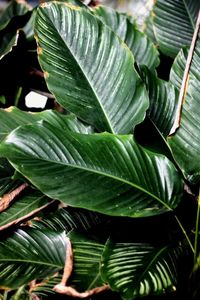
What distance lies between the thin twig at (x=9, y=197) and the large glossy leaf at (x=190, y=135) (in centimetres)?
42

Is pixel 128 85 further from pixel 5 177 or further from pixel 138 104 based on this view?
pixel 5 177

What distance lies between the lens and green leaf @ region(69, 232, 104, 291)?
0.83 meters

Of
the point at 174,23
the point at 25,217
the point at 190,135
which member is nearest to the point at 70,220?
the point at 25,217

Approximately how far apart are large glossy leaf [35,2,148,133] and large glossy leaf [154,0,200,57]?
13.5 inches

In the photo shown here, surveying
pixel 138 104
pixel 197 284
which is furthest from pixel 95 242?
pixel 138 104

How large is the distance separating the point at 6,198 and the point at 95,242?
0.28 meters

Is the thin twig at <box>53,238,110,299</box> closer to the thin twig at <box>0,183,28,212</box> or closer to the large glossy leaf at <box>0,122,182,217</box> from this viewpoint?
the large glossy leaf at <box>0,122,182,217</box>

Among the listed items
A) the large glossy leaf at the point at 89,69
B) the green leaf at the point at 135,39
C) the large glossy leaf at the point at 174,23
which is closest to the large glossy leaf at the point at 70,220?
the large glossy leaf at the point at 89,69

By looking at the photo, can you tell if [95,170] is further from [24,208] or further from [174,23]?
[174,23]

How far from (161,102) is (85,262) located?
20.0 inches

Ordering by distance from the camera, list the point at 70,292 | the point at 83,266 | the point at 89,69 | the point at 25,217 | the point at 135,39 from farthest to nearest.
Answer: the point at 135,39 < the point at 89,69 < the point at 25,217 < the point at 83,266 < the point at 70,292

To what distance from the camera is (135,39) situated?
134cm

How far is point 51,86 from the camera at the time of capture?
1061mm

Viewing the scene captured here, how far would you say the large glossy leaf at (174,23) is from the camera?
138cm
